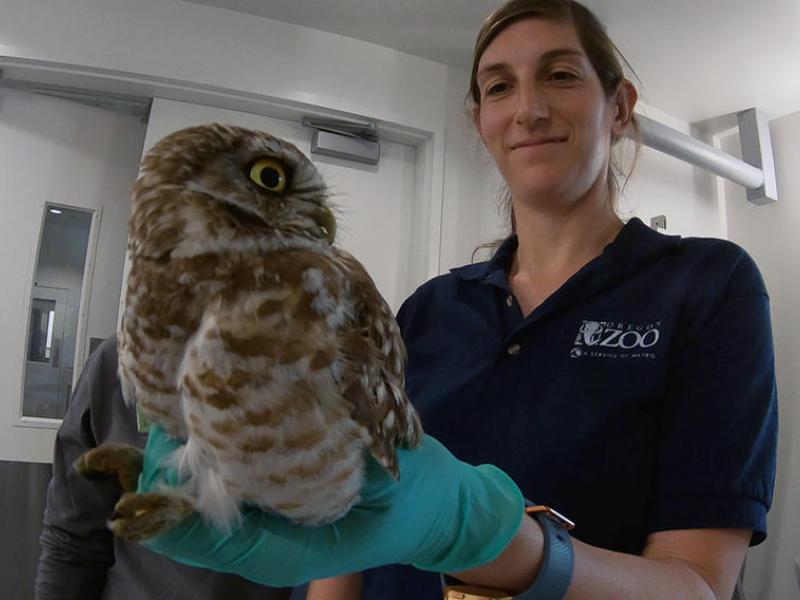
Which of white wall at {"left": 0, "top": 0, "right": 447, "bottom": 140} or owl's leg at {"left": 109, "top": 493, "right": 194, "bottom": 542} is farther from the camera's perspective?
white wall at {"left": 0, "top": 0, "right": 447, "bottom": 140}

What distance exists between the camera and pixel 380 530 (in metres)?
0.73

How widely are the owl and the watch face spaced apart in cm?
24

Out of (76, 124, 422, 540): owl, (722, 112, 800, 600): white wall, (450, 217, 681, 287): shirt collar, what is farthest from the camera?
(722, 112, 800, 600): white wall

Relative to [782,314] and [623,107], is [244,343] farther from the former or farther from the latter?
[782,314]

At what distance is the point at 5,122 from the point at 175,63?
0.75m

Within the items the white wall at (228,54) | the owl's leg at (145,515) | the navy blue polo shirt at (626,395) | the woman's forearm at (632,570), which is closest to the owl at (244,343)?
the owl's leg at (145,515)

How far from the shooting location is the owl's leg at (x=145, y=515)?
59 cm

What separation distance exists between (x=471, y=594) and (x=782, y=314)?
134 inches

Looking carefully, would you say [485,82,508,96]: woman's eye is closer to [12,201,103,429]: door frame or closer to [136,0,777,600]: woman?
[136,0,777,600]: woman

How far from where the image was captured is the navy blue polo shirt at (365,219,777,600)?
0.89 m

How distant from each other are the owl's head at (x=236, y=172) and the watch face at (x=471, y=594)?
491 mm

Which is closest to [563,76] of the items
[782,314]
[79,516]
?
[79,516]

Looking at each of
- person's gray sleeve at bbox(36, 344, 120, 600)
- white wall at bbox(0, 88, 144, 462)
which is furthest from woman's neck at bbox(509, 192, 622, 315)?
white wall at bbox(0, 88, 144, 462)

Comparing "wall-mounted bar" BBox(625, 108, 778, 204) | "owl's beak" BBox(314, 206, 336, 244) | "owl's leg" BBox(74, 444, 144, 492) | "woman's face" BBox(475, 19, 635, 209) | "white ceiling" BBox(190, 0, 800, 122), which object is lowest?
"owl's leg" BBox(74, 444, 144, 492)
